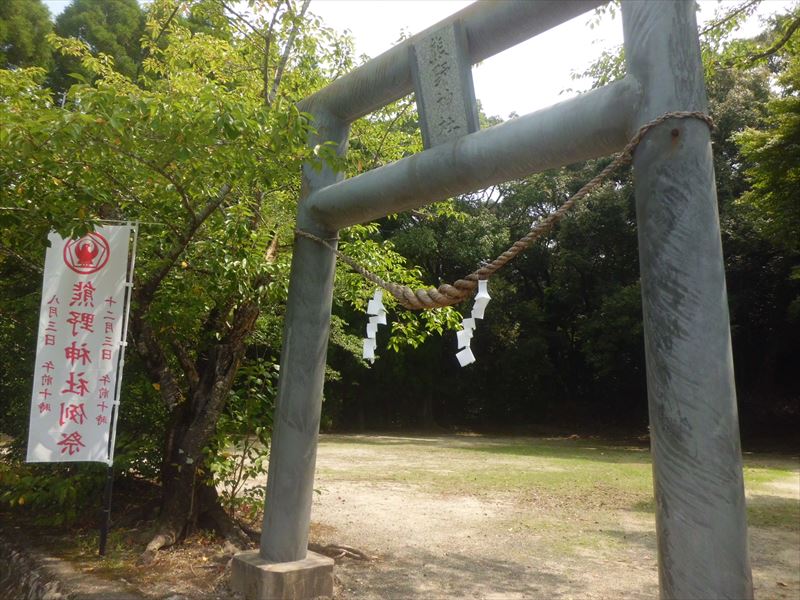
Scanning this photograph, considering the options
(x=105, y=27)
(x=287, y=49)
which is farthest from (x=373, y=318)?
(x=105, y=27)

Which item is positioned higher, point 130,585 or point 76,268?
point 76,268

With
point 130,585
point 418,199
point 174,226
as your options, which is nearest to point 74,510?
point 130,585

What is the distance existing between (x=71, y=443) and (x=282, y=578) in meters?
1.75

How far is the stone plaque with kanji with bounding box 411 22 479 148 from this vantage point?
10.2 ft

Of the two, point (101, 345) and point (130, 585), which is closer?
point (130, 585)

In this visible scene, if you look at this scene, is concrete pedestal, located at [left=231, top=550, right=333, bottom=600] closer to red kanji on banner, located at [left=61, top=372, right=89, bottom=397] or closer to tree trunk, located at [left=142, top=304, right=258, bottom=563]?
tree trunk, located at [left=142, top=304, right=258, bottom=563]

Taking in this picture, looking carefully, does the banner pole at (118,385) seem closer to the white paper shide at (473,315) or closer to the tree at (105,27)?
the white paper shide at (473,315)

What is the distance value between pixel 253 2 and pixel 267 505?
377 cm

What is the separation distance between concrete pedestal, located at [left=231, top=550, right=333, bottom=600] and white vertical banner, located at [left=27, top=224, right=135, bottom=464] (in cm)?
131

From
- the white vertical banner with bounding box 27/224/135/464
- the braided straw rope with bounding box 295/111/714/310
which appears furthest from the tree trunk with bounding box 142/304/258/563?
the braided straw rope with bounding box 295/111/714/310

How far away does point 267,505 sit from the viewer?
3762 millimetres

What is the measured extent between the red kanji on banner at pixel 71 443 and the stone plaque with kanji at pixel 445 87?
2.96m

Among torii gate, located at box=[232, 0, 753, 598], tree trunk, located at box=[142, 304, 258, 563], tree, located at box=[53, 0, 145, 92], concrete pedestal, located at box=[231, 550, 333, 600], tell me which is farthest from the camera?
tree, located at box=[53, 0, 145, 92]

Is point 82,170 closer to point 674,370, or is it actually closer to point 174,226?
point 174,226
